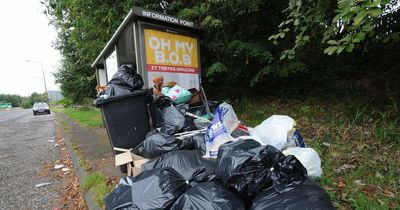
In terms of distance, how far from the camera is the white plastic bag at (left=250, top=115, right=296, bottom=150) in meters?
2.24

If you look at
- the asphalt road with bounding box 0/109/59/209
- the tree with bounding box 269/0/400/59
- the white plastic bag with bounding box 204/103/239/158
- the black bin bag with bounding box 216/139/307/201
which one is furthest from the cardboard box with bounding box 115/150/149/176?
the tree with bounding box 269/0/400/59

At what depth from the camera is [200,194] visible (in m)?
1.49

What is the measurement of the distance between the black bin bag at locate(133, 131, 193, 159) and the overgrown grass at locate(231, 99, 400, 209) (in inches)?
54.4

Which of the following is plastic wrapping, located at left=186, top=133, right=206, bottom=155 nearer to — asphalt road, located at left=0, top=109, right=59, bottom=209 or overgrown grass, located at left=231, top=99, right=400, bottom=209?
overgrown grass, located at left=231, top=99, right=400, bottom=209

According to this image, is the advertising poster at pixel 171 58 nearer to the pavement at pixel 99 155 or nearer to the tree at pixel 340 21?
the pavement at pixel 99 155

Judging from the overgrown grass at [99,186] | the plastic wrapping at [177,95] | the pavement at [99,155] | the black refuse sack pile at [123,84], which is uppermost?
the black refuse sack pile at [123,84]

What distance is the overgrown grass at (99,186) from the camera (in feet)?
8.19

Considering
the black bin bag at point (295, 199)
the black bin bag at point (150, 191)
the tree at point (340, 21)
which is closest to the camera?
the black bin bag at point (295, 199)

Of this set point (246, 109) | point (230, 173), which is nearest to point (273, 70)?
point (246, 109)

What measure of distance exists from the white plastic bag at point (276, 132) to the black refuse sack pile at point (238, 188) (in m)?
0.62

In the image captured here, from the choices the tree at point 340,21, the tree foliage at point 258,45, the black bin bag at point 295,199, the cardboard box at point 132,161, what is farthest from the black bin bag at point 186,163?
the tree foliage at point 258,45

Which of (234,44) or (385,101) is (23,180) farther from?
(385,101)

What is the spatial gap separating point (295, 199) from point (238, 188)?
1.11ft

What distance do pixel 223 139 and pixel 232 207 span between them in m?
0.99
